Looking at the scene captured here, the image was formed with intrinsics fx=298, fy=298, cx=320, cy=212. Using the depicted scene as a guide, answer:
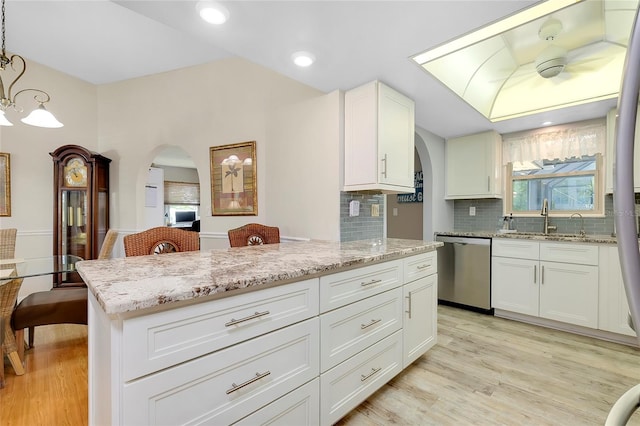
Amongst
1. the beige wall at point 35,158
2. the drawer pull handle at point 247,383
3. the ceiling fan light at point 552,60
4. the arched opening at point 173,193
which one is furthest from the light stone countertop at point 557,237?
the arched opening at point 173,193

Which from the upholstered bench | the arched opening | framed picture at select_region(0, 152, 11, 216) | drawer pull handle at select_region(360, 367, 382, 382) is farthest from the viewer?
the arched opening

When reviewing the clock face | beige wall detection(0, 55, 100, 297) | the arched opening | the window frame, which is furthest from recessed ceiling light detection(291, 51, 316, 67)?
the arched opening

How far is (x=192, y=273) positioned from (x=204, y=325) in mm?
268

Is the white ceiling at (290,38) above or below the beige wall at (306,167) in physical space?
above

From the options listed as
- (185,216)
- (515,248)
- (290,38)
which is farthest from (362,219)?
(185,216)

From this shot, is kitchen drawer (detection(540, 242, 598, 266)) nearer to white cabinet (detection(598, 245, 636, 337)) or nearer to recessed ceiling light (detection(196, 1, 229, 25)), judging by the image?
white cabinet (detection(598, 245, 636, 337))

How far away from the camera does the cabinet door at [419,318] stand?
1.99m

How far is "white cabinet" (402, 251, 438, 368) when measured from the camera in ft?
6.54

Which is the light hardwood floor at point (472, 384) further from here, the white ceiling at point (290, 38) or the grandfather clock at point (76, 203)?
the white ceiling at point (290, 38)

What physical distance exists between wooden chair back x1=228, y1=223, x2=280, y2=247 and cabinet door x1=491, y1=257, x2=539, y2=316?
7.69 ft

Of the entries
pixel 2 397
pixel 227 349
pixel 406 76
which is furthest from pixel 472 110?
pixel 2 397

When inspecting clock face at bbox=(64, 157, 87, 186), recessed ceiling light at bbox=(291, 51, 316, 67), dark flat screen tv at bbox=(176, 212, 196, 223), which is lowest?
dark flat screen tv at bbox=(176, 212, 196, 223)

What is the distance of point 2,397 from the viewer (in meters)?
1.80

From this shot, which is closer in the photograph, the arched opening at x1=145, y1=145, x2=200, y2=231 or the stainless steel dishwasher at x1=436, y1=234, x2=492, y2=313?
the stainless steel dishwasher at x1=436, y1=234, x2=492, y2=313
